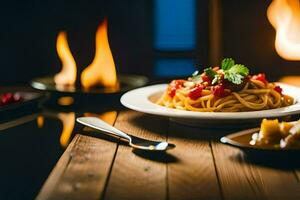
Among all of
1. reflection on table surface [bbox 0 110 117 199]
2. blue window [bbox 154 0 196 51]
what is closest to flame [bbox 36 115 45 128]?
reflection on table surface [bbox 0 110 117 199]

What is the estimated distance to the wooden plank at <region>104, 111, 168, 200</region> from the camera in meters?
0.95

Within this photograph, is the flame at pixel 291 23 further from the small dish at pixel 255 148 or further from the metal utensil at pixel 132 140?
the small dish at pixel 255 148

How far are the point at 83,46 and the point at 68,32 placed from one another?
0.10 metres

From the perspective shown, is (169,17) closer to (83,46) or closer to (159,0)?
(159,0)

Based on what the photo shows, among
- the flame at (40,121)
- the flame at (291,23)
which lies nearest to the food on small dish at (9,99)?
the flame at (40,121)

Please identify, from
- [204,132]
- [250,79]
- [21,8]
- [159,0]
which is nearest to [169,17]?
[159,0]

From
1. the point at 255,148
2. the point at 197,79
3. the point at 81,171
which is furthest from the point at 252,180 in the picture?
the point at 197,79

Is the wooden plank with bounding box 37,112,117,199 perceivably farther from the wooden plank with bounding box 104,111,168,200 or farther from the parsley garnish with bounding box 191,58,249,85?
the parsley garnish with bounding box 191,58,249,85

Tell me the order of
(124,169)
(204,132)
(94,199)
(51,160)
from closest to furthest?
(94,199), (124,169), (51,160), (204,132)

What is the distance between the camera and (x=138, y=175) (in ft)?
3.41

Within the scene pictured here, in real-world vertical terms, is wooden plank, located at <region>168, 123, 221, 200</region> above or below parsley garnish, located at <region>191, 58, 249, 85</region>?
below

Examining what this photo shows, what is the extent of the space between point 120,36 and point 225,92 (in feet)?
5.31

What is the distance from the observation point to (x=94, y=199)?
930 mm

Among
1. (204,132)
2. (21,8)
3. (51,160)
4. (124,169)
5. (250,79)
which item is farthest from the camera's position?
(21,8)
